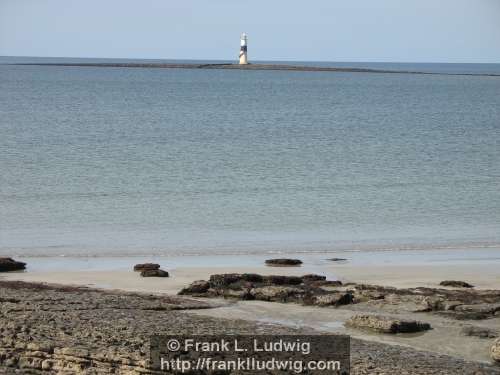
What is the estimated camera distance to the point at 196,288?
16500 mm

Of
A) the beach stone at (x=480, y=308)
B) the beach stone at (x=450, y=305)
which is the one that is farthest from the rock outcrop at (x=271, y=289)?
the beach stone at (x=480, y=308)

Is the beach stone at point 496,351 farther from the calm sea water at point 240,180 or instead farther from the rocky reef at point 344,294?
the calm sea water at point 240,180

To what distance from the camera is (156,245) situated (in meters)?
22.9

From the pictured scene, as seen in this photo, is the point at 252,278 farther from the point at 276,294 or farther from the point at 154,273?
the point at 154,273

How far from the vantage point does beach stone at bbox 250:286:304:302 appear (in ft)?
51.8

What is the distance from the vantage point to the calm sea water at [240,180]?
2402 cm

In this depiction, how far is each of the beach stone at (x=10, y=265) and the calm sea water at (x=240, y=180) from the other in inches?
86.1

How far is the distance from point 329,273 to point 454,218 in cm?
878

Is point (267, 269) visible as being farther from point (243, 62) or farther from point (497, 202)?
point (243, 62)

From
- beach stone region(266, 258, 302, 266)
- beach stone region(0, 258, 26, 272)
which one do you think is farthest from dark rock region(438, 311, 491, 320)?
beach stone region(0, 258, 26, 272)

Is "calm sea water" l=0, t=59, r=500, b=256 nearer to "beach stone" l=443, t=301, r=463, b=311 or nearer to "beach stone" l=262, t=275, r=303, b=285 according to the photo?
"beach stone" l=262, t=275, r=303, b=285

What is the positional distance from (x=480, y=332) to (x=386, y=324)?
4.27 ft

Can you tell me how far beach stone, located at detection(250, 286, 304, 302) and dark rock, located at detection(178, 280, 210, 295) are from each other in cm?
87

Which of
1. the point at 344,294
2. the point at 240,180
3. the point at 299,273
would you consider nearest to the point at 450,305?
the point at 344,294
